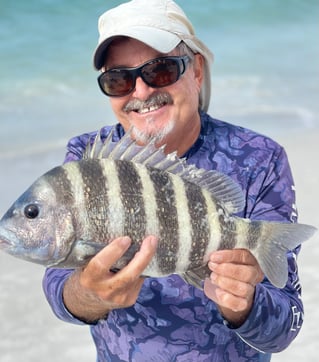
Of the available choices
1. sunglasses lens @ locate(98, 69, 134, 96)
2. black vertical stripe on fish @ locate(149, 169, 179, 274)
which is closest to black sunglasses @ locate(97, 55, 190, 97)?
sunglasses lens @ locate(98, 69, 134, 96)

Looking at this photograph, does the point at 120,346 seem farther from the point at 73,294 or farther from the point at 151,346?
the point at 73,294

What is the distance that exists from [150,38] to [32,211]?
77cm

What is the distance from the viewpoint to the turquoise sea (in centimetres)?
830

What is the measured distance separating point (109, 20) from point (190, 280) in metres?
0.96

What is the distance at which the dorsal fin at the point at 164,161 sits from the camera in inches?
60.7

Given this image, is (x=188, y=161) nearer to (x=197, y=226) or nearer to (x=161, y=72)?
(x=161, y=72)

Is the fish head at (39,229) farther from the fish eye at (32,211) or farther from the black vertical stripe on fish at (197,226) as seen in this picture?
the black vertical stripe on fish at (197,226)

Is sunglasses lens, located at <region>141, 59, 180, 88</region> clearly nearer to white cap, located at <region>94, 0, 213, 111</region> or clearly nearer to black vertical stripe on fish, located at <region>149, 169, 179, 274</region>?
white cap, located at <region>94, 0, 213, 111</region>

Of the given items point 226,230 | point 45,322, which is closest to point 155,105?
point 226,230

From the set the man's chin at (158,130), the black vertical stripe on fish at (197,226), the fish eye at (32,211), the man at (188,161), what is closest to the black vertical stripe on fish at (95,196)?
the fish eye at (32,211)

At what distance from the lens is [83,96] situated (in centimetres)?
983

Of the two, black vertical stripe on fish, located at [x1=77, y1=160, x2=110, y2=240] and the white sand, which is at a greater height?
black vertical stripe on fish, located at [x1=77, y1=160, x2=110, y2=240]

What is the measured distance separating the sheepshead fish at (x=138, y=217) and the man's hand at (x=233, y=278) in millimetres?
24

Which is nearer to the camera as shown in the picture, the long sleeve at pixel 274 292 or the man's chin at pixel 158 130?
the long sleeve at pixel 274 292
